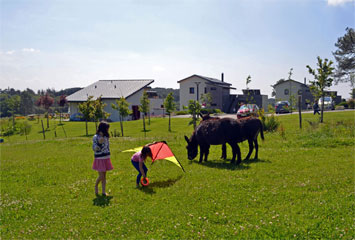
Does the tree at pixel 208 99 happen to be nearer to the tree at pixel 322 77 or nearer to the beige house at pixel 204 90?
the beige house at pixel 204 90

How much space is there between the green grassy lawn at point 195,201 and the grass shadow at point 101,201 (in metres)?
0.03

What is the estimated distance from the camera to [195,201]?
24.5ft

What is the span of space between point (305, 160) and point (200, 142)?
4.36 meters

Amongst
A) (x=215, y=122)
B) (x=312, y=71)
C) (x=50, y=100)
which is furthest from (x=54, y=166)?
(x=50, y=100)

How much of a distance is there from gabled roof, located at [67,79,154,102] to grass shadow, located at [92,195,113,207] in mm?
46776

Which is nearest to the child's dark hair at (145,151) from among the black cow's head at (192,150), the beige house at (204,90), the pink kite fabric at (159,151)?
the pink kite fabric at (159,151)

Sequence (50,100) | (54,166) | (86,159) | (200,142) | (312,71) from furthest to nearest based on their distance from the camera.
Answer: (50,100), (312,71), (86,159), (54,166), (200,142)

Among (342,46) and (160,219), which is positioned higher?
(342,46)

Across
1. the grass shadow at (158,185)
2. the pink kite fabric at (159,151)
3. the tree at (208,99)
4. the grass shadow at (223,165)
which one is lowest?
the grass shadow at (158,185)

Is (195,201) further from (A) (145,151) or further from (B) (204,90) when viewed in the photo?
(B) (204,90)

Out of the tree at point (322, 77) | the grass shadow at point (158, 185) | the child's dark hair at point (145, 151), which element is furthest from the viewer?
the tree at point (322, 77)

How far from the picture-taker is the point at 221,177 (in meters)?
9.52

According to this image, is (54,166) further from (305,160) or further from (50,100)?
(50,100)

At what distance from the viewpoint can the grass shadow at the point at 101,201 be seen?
25.3ft
